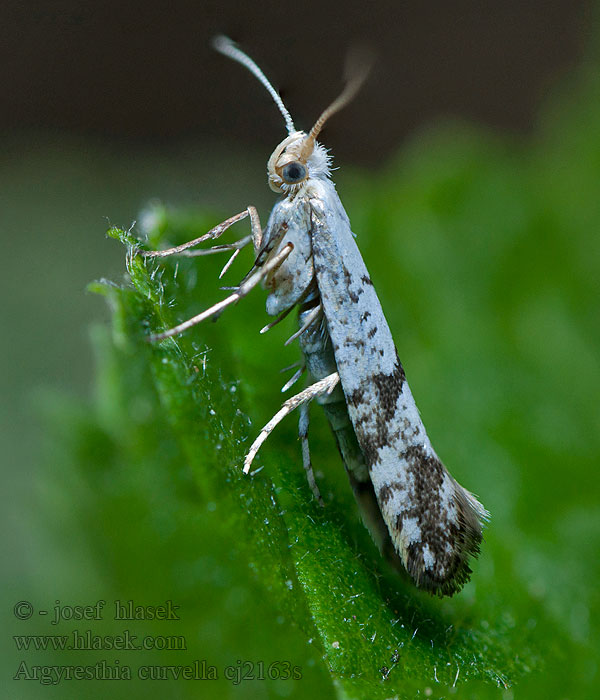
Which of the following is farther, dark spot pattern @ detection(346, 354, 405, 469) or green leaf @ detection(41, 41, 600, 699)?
dark spot pattern @ detection(346, 354, 405, 469)

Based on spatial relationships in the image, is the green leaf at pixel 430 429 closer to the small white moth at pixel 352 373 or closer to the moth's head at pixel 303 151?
the small white moth at pixel 352 373

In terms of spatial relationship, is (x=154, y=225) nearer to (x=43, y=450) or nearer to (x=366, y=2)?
(x=43, y=450)

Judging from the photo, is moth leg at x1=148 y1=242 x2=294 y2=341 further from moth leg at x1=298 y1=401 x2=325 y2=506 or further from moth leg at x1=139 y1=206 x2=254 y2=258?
moth leg at x1=298 y1=401 x2=325 y2=506

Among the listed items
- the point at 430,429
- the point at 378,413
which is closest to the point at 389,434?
the point at 378,413

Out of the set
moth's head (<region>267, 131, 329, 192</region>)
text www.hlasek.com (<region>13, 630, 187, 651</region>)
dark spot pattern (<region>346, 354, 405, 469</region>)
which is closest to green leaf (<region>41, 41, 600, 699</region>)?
text www.hlasek.com (<region>13, 630, 187, 651</region>)

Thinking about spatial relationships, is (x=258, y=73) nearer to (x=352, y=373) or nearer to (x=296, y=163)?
(x=296, y=163)

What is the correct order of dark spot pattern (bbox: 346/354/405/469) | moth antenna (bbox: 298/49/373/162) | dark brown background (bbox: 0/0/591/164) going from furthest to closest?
dark brown background (bbox: 0/0/591/164)
moth antenna (bbox: 298/49/373/162)
dark spot pattern (bbox: 346/354/405/469)

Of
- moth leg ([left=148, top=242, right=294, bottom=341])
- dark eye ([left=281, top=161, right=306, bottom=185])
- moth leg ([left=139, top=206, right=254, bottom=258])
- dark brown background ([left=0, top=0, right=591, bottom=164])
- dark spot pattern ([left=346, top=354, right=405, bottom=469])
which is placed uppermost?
dark brown background ([left=0, top=0, right=591, bottom=164])

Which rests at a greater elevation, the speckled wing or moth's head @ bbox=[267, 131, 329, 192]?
moth's head @ bbox=[267, 131, 329, 192]
